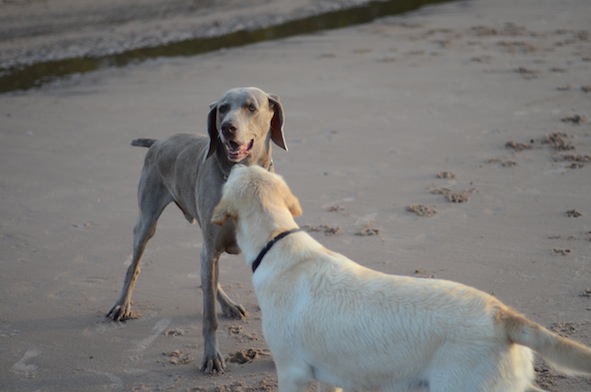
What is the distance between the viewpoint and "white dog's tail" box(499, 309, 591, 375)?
3463 millimetres

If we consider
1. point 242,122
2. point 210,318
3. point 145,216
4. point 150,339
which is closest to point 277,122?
point 242,122

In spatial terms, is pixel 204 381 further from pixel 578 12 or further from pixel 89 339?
pixel 578 12

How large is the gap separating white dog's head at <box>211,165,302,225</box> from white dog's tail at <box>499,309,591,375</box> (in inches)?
52.8

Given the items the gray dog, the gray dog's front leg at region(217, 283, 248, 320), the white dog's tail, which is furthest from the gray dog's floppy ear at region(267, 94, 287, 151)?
the white dog's tail

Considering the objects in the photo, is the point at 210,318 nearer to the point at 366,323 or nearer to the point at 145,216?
the point at 145,216

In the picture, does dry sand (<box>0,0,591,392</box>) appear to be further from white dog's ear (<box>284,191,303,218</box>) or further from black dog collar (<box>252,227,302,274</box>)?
white dog's ear (<box>284,191,303,218</box>)

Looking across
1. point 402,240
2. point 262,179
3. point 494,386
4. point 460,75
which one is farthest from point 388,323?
point 460,75

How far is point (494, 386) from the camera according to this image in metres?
3.54

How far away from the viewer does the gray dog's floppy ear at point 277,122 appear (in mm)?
5867

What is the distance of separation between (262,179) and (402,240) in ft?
10.1

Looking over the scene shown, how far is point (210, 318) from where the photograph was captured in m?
5.38

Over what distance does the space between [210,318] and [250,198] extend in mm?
1534

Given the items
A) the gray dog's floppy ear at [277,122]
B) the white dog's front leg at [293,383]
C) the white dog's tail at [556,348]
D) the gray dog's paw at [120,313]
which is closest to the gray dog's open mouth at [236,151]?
the gray dog's floppy ear at [277,122]

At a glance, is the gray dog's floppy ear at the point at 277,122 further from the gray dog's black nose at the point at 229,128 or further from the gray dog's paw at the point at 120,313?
the gray dog's paw at the point at 120,313
